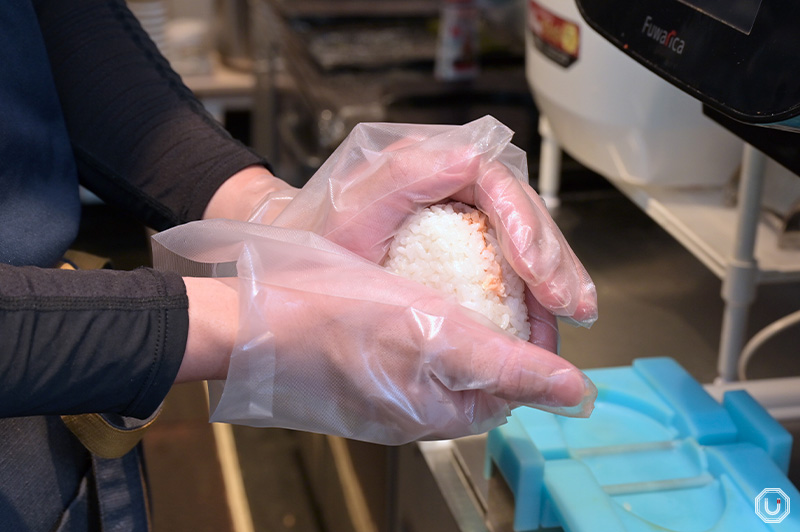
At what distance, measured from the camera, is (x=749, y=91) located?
1.79 feet

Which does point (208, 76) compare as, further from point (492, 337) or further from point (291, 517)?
point (492, 337)

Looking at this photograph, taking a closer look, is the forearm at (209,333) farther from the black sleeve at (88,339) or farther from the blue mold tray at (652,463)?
the blue mold tray at (652,463)

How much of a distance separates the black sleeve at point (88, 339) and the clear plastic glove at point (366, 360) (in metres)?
0.05

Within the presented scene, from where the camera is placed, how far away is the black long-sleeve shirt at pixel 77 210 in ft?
1.58

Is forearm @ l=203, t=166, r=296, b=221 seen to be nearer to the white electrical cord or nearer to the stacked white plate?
the white electrical cord

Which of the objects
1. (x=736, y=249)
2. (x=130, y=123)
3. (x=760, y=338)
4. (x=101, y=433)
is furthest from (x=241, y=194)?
(x=760, y=338)

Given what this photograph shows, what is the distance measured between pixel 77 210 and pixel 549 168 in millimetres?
829

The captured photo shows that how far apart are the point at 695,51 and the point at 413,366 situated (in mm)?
325

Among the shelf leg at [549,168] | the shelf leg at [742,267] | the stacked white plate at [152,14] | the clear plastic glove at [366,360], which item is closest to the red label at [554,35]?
the shelf leg at [549,168]

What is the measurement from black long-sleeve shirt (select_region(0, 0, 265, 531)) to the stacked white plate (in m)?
1.50

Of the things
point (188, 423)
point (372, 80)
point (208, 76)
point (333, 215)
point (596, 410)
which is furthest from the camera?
point (208, 76)

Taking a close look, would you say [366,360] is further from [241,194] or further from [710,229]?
[710,229]

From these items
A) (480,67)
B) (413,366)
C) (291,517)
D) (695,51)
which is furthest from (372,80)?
(413,366)

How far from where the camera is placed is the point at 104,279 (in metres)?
0.51
